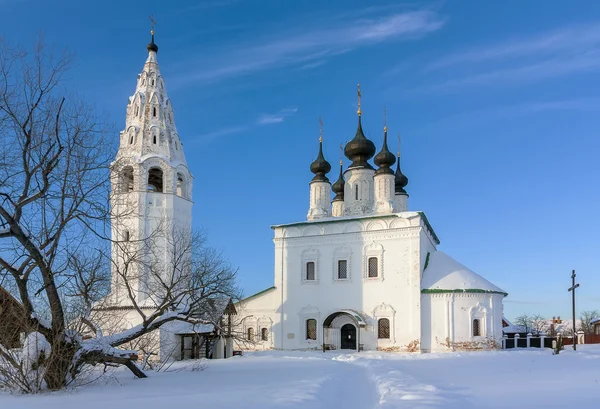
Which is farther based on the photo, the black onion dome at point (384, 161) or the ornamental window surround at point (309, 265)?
the black onion dome at point (384, 161)

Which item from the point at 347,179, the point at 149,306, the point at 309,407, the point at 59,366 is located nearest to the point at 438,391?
the point at 309,407

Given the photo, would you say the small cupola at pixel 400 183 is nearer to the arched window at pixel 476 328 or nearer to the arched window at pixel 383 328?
the arched window at pixel 383 328

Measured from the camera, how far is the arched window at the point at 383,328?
1052 inches

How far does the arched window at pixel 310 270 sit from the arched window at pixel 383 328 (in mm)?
4151

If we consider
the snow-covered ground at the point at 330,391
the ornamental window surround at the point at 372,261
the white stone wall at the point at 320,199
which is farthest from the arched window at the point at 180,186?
the snow-covered ground at the point at 330,391

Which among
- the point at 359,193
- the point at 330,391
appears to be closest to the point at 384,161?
the point at 359,193

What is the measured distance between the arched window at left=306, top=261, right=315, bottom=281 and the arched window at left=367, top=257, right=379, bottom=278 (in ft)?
9.73

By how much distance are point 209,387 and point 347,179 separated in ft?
73.8

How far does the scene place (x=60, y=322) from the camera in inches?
400

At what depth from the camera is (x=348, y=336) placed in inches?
1089

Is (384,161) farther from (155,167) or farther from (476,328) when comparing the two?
(155,167)

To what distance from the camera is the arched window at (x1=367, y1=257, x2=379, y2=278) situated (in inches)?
1084

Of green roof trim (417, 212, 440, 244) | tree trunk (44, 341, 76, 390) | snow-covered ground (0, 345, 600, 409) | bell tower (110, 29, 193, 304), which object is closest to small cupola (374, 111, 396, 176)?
green roof trim (417, 212, 440, 244)

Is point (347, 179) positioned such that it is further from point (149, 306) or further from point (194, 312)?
point (194, 312)
